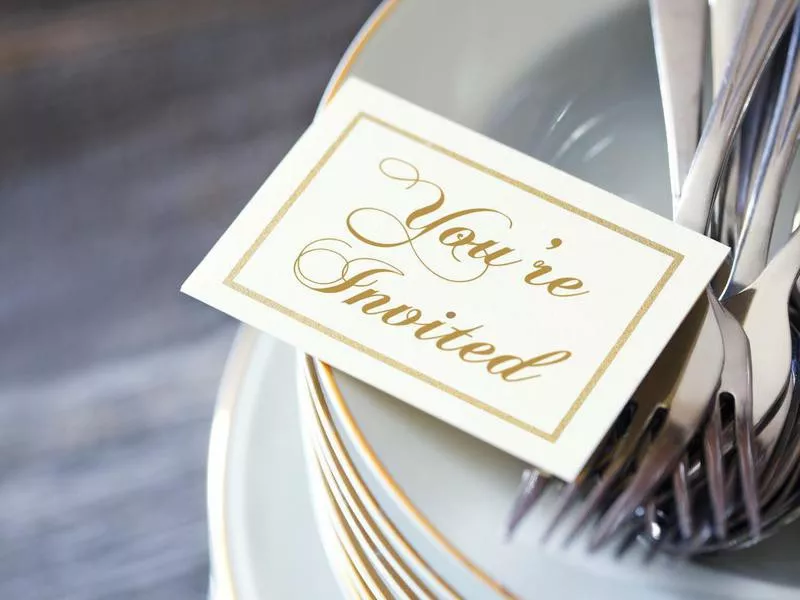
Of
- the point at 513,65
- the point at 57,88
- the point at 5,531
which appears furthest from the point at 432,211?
the point at 57,88

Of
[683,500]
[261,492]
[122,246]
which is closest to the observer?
[683,500]

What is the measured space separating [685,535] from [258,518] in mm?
185

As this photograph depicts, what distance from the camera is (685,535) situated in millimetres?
258

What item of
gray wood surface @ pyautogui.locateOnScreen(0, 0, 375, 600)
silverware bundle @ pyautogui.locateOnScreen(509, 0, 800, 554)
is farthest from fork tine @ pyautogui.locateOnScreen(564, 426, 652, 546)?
gray wood surface @ pyautogui.locateOnScreen(0, 0, 375, 600)

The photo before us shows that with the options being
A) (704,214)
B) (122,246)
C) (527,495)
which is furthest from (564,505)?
(122,246)

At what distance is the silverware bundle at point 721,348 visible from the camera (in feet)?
0.86

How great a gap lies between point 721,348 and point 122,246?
1.59ft

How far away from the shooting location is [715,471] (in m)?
0.26

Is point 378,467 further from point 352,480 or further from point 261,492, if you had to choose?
point 261,492

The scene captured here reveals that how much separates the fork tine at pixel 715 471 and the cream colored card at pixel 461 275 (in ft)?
0.07

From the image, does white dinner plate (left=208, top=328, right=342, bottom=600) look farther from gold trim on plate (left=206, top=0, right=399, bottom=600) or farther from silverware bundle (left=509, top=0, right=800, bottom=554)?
silverware bundle (left=509, top=0, right=800, bottom=554)

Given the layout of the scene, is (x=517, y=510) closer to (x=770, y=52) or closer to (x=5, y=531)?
(x=770, y=52)

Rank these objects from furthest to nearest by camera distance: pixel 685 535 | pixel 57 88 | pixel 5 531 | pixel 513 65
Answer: pixel 57 88, pixel 5 531, pixel 513 65, pixel 685 535

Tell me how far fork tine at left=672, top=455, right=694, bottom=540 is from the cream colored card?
2 cm
